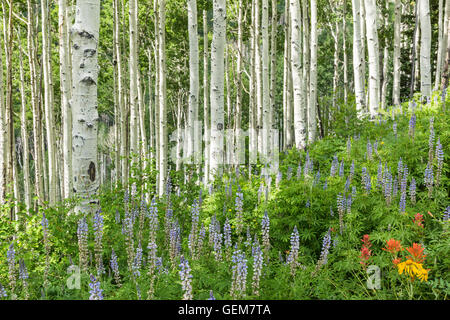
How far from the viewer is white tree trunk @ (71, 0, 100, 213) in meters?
3.80

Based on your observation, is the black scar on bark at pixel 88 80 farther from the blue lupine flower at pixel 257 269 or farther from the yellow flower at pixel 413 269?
the yellow flower at pixel 413 269

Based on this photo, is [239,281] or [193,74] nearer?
[239,281]

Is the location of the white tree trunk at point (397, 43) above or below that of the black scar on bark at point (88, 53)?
above

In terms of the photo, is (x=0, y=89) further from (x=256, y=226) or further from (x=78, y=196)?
(x=256, y=226)

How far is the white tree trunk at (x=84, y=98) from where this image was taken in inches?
150

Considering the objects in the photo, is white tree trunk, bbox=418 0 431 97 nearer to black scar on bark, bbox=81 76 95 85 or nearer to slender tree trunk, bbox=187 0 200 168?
slender tree trunk, bbox=187 0 200 168

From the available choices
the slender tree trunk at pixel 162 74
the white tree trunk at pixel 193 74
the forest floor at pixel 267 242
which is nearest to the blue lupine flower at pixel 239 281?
the forest floor at pixel 267 242

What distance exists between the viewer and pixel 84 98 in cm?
384

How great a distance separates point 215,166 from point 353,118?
2924 millimetres

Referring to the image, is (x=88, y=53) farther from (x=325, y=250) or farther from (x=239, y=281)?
(x=325, y=250)

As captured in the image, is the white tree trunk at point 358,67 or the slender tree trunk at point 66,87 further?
the white tree trunk at point 358,67

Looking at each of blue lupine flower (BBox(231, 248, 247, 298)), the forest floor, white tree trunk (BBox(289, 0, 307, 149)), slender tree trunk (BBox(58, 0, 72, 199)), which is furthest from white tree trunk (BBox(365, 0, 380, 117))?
slender tree trunk (BBox(58, 0, 72, 199))

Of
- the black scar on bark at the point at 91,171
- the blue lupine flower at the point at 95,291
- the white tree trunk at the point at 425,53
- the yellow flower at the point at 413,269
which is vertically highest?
the white tree trunk at the point at 425,53

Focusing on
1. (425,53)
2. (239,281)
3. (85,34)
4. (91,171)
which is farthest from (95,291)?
(425,53)
